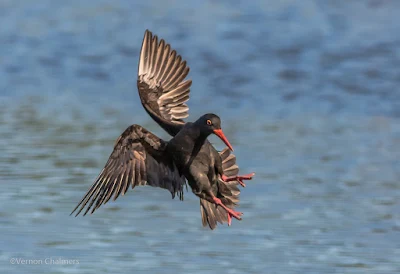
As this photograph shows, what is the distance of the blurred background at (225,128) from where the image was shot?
10961 millimetres

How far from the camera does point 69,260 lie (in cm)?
1068

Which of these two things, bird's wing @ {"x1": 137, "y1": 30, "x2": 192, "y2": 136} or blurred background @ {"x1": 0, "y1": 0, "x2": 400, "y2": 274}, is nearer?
bird's wing @ {"x1": 137, "y1": 30, "x2": 192, "y2": 136}

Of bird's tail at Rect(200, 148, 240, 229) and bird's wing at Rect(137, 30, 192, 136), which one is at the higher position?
bird's wing at Rect(137, 30, 192, 136)

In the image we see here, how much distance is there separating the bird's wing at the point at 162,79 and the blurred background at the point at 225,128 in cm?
130

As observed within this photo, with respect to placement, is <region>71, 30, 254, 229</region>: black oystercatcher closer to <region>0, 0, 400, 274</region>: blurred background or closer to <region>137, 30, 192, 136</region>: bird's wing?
<region>137, 30, 192, 136</region>: bird's wing

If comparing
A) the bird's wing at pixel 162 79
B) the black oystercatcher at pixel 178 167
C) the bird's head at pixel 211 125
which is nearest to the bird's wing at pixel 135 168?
the black oystercatcher at pixel 178 167

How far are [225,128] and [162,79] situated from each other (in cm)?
474

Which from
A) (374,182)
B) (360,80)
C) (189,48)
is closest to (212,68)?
(189,48)

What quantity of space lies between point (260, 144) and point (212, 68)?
4547mm

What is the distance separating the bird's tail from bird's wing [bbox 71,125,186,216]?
0.37 m

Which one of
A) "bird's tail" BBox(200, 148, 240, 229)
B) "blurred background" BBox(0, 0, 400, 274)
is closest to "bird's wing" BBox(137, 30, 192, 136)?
"bird's tail" BBox(200, 148, 240, 229)

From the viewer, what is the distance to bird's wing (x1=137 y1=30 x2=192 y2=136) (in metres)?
10.7

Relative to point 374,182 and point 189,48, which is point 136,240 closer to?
point 374,182

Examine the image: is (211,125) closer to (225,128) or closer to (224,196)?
(224,196)
